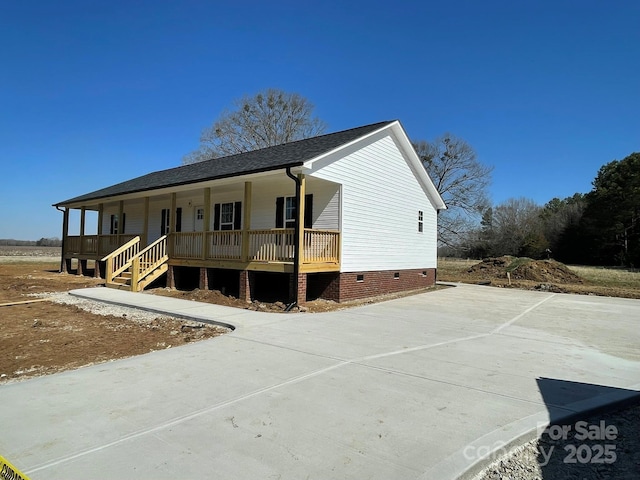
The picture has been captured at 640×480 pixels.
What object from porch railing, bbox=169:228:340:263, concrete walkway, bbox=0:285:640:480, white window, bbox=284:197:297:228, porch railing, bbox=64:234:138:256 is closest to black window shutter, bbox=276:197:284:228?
white window, bbox=284:197:297:228

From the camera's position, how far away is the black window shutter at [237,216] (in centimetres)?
1612

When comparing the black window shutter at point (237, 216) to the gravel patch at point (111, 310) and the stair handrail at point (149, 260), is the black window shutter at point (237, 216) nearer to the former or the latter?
the stair handrail at point (149, 260)

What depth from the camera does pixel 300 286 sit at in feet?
37.2

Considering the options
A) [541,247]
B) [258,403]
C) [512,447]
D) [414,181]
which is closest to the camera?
[512,447]

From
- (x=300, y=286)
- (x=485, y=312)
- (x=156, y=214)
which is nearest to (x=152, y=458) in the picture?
(x=300, y=286)

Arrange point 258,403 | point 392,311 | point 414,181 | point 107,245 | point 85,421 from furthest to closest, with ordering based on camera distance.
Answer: point 107,245, point 414,181, point 392,311, point 258,403, point 85,421

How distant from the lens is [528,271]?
2516 centimetres

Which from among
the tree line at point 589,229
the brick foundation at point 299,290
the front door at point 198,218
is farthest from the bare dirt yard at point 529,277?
the front door at point 198,218

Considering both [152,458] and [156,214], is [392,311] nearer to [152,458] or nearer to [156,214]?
[152,458]

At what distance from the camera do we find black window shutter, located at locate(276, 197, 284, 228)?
47.2ft

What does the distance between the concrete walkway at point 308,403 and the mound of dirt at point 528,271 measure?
59.8 ft

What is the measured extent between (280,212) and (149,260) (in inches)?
219

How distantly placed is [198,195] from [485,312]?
12.9 metres

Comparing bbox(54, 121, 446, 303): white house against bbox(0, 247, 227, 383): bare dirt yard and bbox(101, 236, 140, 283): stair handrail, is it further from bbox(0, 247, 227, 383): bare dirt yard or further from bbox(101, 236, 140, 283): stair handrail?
bbox(0, 247, 227, 383): bare dirt yard
